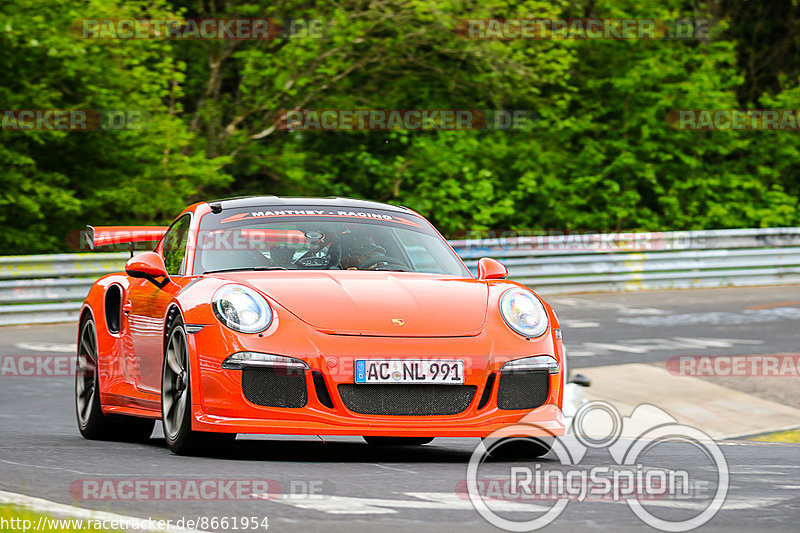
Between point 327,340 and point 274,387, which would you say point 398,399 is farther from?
point 274,387

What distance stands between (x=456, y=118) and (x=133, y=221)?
6333mm

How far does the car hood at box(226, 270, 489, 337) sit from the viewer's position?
21.5 feet

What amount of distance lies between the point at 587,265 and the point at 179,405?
14.3m

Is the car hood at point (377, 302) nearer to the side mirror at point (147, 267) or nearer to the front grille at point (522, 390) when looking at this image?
the front grille at point (522, 390)

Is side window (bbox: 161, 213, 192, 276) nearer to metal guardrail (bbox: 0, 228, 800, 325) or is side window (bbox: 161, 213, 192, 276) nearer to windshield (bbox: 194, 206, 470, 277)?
windshield (bbox: 194, 206, 470, 277)

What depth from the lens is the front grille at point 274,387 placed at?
21.1 feet

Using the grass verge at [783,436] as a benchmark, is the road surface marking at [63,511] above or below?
above

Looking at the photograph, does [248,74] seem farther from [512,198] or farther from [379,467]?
[379,467]

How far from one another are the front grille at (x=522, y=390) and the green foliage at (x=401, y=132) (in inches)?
534

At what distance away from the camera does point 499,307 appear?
694 cm

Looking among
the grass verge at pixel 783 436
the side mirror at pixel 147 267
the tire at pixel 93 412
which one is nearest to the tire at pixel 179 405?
the side mirror at pixel 147 267

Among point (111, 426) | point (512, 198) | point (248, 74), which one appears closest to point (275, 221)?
point (111, 426)

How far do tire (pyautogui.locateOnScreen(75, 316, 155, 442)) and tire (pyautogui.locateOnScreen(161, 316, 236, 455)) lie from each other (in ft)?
4.02

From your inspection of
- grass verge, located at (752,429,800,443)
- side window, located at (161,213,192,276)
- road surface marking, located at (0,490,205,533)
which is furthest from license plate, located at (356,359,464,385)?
grass verge, located at (752,429,800,443)
